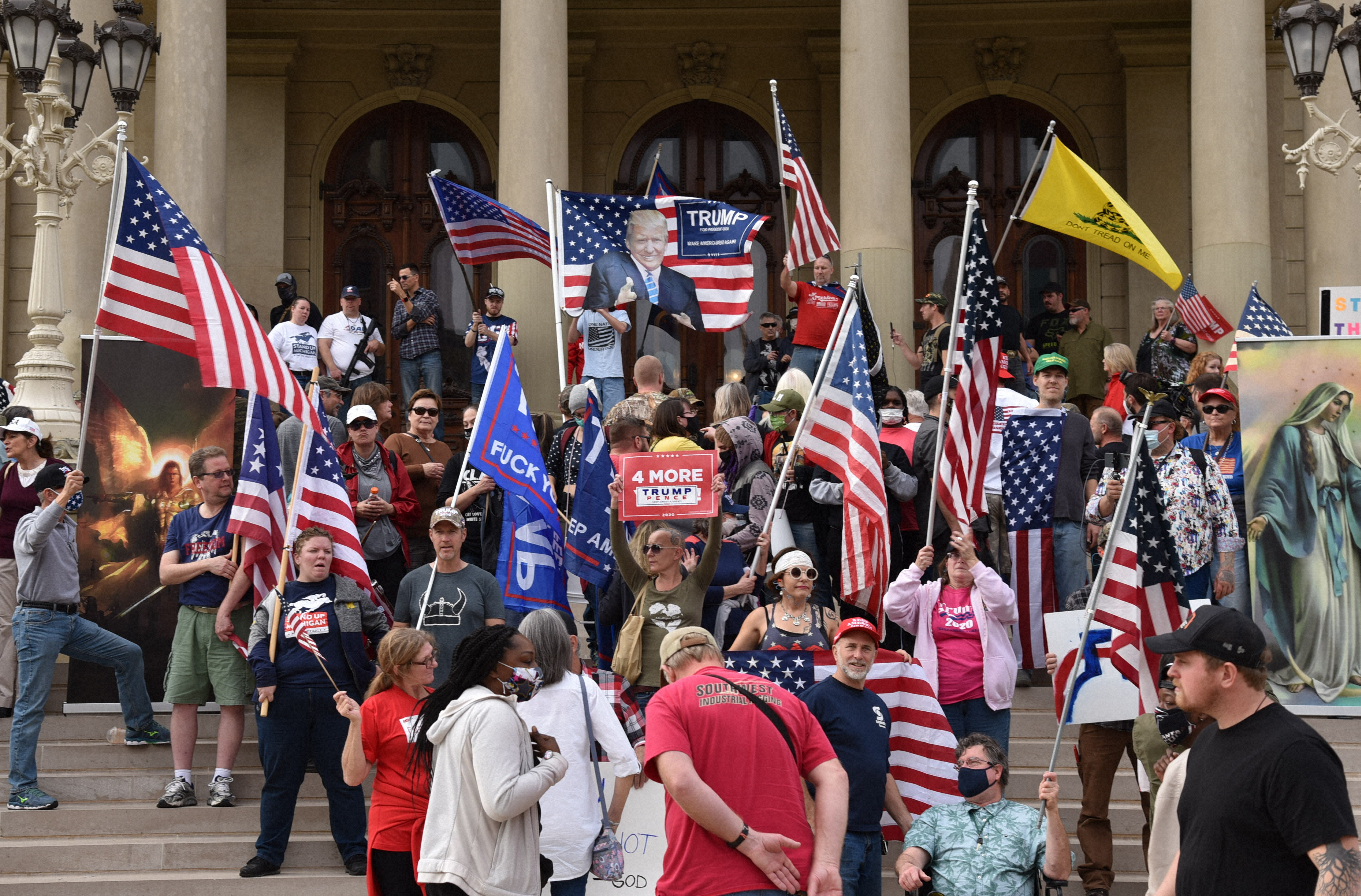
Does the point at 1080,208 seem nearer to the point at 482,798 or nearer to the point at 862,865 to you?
the point at 862,865

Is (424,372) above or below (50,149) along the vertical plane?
below

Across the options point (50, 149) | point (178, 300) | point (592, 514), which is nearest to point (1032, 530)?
point (592, 514)

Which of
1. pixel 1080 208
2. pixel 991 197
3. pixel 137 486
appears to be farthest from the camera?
pixel 991 197

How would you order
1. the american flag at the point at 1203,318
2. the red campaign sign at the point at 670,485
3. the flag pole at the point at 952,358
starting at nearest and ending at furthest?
the red campaign sign at the point at 670,485 < the flag pole at the point at 952,358 < the american flag at the point at 1203,318

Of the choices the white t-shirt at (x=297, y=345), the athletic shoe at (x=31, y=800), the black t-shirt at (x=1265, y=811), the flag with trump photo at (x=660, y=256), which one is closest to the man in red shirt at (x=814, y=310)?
the flag with trump photo at (x=660, y=256)

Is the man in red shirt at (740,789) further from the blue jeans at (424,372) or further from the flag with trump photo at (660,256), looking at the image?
the blue jeans at (424,372)

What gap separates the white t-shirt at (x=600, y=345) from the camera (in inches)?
581

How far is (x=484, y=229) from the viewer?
13883mm

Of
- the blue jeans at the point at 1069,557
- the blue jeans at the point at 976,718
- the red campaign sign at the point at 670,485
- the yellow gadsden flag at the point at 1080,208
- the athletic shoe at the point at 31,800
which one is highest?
the yellow gadsden flag at the point at 1080,208

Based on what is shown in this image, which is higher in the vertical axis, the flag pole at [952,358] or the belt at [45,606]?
the flag pole at [952,358]

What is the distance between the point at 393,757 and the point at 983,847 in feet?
9.08

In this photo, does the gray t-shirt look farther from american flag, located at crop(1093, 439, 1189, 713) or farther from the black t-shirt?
the black t-shirt

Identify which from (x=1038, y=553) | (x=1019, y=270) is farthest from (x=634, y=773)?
(x=1019, y=270)

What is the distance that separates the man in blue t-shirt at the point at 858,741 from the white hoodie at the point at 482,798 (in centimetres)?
195
